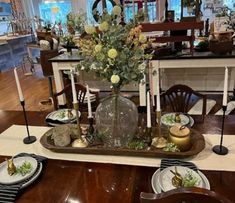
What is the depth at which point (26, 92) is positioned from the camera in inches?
193

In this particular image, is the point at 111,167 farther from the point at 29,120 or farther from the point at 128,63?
the point at 29,120

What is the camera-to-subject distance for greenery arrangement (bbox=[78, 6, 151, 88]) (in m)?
1.16

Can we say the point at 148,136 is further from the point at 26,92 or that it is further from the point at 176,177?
the point at 26,92

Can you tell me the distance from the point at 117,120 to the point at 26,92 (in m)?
4.06

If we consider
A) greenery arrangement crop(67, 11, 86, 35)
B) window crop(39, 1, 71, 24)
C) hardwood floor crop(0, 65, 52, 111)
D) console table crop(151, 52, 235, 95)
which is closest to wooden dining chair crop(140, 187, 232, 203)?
console table crop(151, 52, 235, 95)

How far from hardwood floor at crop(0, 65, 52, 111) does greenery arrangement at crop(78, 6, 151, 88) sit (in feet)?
9.10

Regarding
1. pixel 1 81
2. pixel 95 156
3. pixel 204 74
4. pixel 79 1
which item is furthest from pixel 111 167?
pixel 79 1

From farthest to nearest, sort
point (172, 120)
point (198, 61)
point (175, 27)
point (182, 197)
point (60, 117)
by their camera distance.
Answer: point (198, 61) → point (175, 27) → point (60, 117) → point (172, 120) → point (182, 197)

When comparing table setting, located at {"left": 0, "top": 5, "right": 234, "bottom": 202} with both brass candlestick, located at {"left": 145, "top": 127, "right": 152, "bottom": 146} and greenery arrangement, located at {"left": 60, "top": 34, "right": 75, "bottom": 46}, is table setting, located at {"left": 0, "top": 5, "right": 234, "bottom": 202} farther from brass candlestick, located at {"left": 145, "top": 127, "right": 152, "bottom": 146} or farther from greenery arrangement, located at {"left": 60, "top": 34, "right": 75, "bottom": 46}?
greenery arrangement, located at {"left": 60, "top": 34, "right": 75, "bottom": 46}

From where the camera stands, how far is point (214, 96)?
3867 millimetres

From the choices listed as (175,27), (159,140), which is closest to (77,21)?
(175,27)

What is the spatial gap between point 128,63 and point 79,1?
24.8ft

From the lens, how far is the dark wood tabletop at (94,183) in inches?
40.1

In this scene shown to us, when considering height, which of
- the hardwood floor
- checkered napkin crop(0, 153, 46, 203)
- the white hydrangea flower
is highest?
the white hydrangea flower
